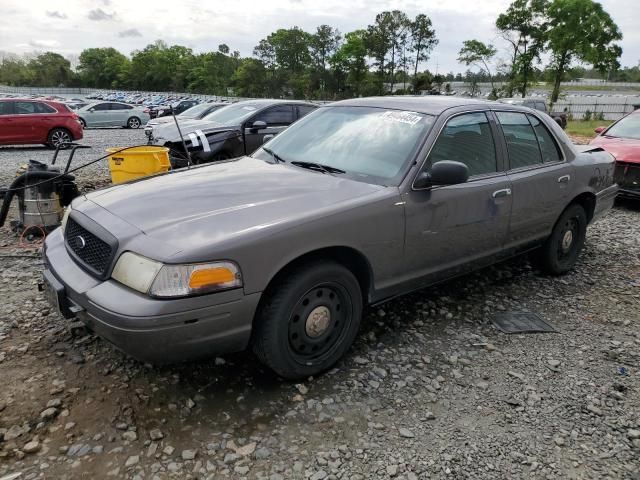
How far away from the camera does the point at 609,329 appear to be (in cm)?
379

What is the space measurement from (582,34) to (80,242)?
120 ft

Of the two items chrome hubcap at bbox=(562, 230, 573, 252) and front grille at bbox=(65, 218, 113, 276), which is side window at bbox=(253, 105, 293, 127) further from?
front grille at bbox=(65, 218, 113, 276)

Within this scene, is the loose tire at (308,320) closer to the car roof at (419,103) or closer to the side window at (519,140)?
the car roof at (419,103)

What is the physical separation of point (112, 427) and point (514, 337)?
274 centimetres

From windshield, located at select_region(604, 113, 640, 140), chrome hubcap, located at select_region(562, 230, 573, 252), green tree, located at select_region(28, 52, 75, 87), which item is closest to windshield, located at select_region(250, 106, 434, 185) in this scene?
chrome hubcap, located at select_region(562, 230, 573, 252)

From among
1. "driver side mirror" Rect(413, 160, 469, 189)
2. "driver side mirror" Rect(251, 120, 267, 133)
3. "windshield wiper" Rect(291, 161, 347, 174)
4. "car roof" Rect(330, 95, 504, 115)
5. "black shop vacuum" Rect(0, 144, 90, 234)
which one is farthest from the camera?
"driver side mirror" Rect(251, 120, 267, 133)

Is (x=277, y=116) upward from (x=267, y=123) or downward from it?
upward

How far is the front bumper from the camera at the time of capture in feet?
7.63

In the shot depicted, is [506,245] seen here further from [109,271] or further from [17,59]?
[17,59]

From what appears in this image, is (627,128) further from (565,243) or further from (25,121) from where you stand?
(25,121)

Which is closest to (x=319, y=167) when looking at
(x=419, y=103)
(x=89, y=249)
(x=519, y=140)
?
(x=419, y=103)

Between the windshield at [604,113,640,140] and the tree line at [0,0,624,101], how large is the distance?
987 inches

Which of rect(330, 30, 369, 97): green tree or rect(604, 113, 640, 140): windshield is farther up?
rect(330, 30, 369, 97): green tree

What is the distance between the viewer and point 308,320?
2.83 metres
